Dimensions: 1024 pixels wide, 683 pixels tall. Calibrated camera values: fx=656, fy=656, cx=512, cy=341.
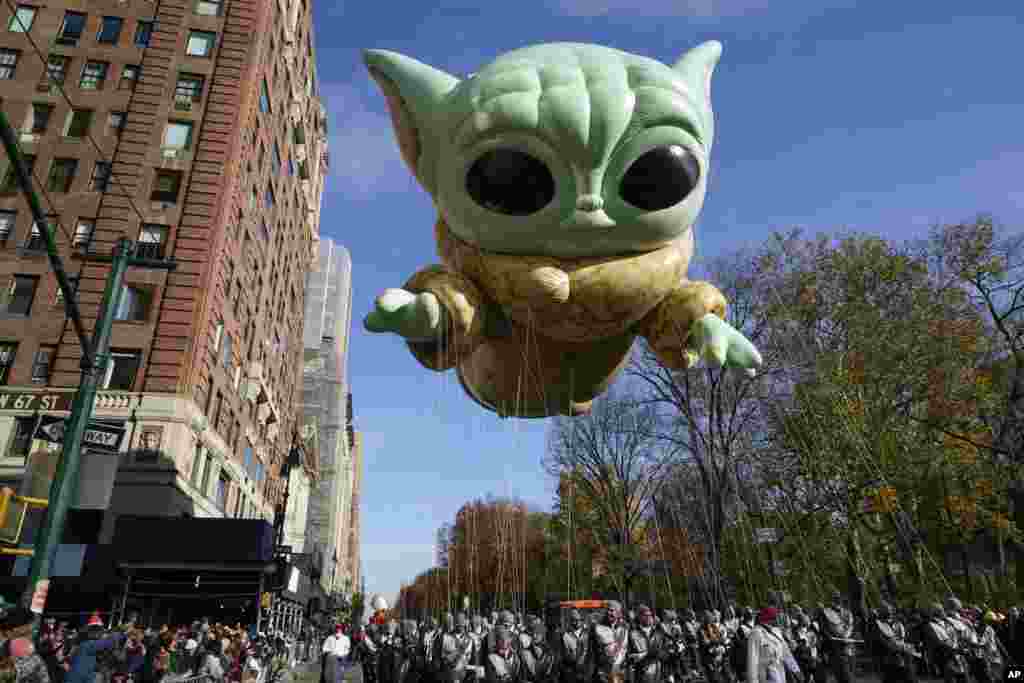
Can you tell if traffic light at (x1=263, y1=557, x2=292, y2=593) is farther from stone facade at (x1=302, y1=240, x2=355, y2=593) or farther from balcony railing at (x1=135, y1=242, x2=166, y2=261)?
stone facade at (x1=302, y1=240, x2=355, y2=593)

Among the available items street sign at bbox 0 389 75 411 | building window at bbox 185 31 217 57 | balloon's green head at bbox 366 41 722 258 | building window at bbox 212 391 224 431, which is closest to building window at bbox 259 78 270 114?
building window at bbox 185 31 217 57

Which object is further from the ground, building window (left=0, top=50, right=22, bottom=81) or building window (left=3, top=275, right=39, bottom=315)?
building window (left=0, top=50, right=22, bottom=81)

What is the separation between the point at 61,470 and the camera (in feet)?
26.6

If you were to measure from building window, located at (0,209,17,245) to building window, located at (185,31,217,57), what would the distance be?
960 centimetres

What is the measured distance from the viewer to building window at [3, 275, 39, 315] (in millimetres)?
23328

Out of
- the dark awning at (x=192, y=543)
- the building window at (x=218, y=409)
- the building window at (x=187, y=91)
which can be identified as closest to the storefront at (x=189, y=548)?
the dark awning at (x=192, y=543)

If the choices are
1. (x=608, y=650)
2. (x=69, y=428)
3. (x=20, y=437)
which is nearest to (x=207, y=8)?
(x=20, y=437)

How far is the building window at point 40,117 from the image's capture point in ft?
86.6

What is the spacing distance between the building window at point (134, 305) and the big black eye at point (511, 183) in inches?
900

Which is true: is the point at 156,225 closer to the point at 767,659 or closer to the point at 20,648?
the point at 20,648

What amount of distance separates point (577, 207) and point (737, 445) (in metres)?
19.6

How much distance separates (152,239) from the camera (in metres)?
24.5

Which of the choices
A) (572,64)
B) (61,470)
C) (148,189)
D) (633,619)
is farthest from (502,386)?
(148,189)

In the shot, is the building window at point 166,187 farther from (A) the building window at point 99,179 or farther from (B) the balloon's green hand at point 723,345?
(B) the balloon's green hand at point 723,345
